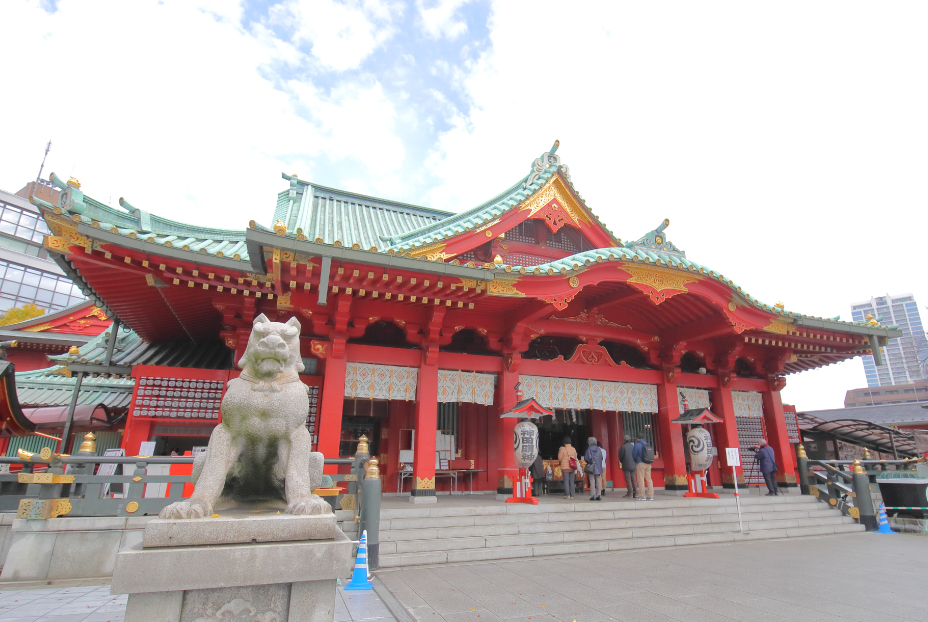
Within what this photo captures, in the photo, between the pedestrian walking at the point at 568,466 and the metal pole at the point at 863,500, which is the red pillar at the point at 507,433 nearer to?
the pedestrian walking at the point at 568,466

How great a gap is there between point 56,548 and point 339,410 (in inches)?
174

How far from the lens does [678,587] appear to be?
565 centimetres

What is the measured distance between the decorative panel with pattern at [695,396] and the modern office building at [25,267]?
35149 mm

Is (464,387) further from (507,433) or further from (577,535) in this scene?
(577,535)

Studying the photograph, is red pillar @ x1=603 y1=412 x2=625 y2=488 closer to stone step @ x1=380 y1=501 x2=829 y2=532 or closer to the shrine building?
the shrine building

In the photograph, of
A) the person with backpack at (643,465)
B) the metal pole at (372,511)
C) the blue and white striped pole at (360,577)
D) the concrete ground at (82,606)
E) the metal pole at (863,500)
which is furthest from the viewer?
the metal pole at (863,500)

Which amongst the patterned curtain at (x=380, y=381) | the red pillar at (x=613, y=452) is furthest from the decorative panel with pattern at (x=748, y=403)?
the patterned curtain at (x=380, y=381)

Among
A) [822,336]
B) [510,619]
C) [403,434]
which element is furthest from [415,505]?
[822,336]

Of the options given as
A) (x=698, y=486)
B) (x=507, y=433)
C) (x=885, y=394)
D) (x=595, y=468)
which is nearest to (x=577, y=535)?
(x=595, y=468)

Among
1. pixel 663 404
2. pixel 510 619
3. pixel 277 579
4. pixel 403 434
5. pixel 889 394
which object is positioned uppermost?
pixel 889 394

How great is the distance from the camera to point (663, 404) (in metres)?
12.3

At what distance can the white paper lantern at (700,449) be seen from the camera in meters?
10.8

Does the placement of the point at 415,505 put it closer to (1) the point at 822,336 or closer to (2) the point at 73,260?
(2) the point at 73,260

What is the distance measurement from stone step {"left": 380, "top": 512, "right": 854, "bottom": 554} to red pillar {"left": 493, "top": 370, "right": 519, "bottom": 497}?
6.30 feet
